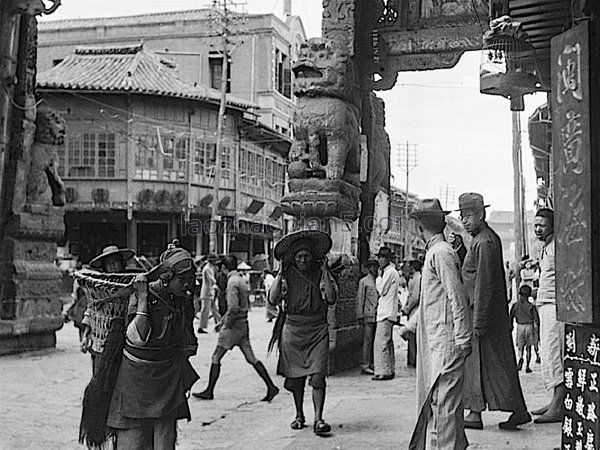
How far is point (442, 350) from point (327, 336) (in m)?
2.58

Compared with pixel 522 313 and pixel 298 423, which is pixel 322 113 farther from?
pixel 298 423

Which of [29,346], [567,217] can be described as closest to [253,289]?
[29,346]

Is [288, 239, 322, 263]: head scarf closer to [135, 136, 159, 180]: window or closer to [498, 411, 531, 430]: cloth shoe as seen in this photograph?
[498, 411, 531, 430]: cloth shoe

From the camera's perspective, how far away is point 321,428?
26.2 feet

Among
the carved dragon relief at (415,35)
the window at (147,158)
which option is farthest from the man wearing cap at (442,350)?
the window at (147,158)

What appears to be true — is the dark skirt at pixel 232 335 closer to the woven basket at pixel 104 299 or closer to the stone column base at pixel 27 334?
the woven basket at pixel 104 299

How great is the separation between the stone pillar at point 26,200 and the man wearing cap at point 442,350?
9.75 metres

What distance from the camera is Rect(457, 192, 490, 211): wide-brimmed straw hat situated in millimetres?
7723

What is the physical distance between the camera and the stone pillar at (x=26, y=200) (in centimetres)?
1406

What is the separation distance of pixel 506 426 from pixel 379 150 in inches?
297

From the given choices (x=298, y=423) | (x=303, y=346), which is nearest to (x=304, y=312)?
(x=303, y=346)

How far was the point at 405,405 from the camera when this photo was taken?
959 centimetres

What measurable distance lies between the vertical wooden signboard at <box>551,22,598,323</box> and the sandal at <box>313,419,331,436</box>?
3.65m

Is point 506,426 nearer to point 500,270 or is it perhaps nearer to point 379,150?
point 500,270
